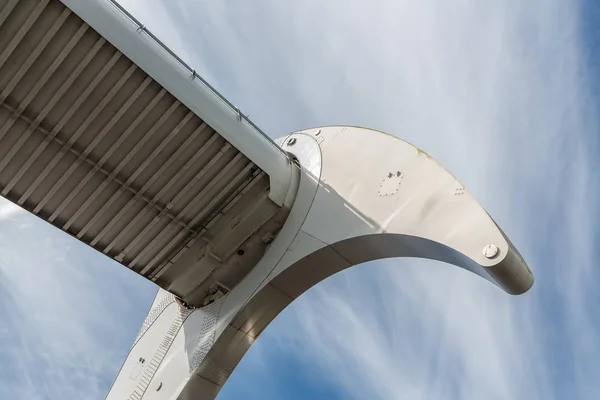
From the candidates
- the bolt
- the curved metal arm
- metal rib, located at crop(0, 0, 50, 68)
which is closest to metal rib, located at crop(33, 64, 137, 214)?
metal rib, located at crop(0, 0, 50, 68)

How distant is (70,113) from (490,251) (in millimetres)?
5709

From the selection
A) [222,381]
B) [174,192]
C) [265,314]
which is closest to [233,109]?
[174,192]

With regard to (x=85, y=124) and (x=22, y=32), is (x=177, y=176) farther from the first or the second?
(x=22, y=32)

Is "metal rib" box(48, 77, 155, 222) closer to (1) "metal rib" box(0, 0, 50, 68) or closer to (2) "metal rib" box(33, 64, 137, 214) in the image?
(2) "metal rib" box(33, 64, 137, 214)

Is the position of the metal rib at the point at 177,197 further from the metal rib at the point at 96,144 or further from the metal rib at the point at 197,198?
the metal rib at the point at 96,144

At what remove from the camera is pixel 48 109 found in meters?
7.72

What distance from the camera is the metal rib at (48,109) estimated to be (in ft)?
24.3

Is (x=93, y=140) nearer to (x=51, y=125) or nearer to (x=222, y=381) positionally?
(x=51, y=125)

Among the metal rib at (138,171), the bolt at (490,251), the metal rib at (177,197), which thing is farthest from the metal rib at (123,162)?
the bolt at (490,251)

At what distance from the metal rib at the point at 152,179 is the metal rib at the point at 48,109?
1458 mm

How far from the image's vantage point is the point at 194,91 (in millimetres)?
8180

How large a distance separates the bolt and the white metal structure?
2cm

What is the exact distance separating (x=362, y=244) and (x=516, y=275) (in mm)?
2535

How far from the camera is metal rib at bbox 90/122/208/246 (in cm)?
843
